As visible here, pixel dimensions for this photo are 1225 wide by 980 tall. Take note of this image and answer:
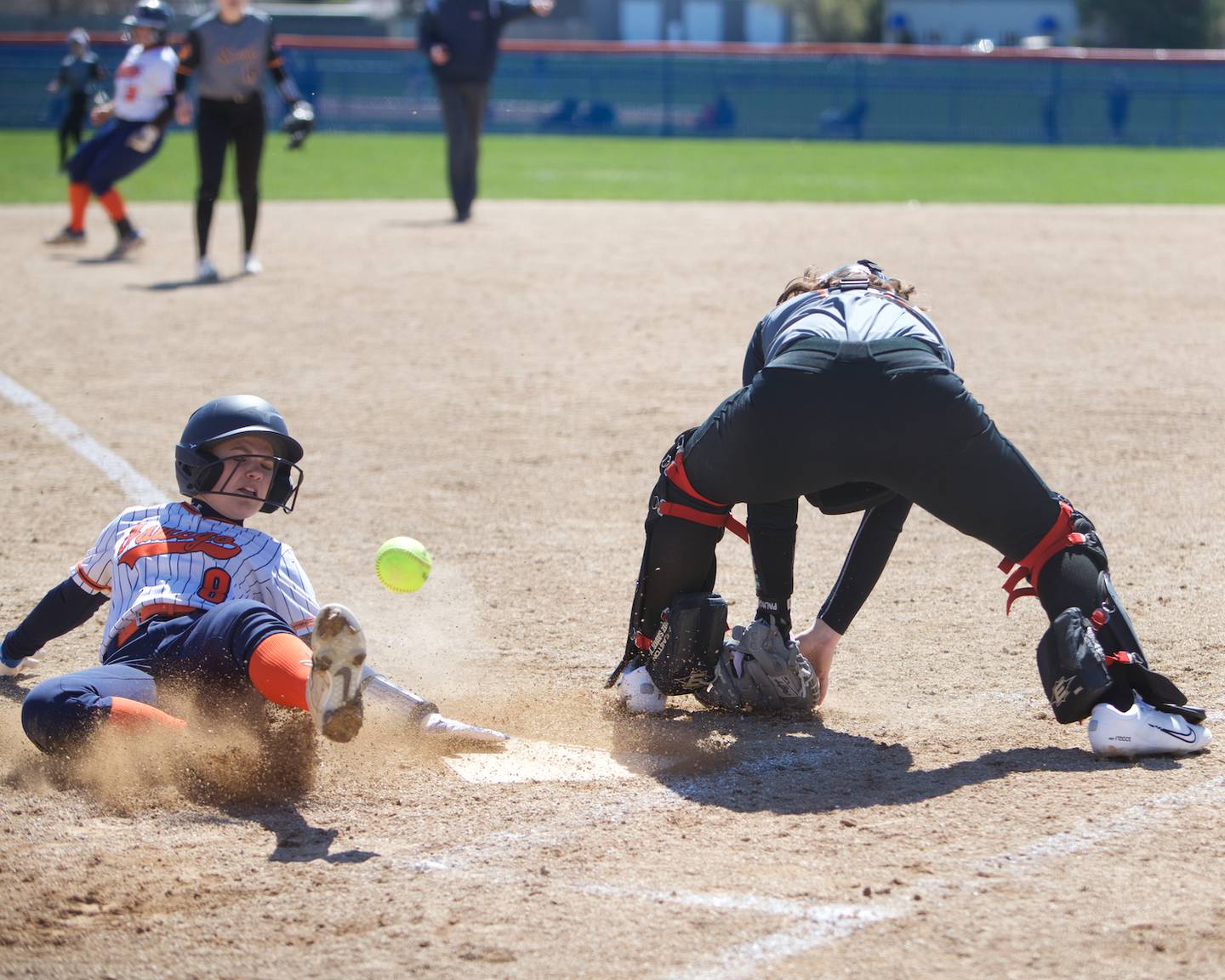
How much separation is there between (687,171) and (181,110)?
34.3ft

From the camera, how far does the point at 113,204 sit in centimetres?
1211

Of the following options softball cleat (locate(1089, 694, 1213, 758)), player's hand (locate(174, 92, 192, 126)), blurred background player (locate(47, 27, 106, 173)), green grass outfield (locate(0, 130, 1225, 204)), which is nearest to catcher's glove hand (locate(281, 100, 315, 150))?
player's hand (locate(174, 92, 192, 126))

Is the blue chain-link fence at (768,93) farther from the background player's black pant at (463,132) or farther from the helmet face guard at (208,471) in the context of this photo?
the helmet face guard at (208,471)

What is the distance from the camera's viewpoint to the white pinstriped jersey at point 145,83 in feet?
38.2

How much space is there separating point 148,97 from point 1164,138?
19.6 metres

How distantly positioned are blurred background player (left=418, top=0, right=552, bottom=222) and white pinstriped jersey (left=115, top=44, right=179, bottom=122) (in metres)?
2.73

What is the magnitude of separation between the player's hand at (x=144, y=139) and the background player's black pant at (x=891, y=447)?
9364 mm

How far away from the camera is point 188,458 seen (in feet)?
12.5

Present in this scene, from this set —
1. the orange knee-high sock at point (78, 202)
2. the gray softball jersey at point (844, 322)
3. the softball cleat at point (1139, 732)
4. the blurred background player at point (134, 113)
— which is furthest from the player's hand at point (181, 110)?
the softball cleat at point (1139, 732)

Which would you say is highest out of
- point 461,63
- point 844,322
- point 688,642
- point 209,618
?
point 461,63

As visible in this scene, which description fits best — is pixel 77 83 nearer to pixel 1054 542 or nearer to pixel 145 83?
pixel 145 83

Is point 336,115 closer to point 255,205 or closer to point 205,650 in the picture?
point 255,205

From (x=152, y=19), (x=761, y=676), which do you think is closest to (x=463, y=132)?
(x=152, y=19)

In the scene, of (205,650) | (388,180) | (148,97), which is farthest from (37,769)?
(388,180)
